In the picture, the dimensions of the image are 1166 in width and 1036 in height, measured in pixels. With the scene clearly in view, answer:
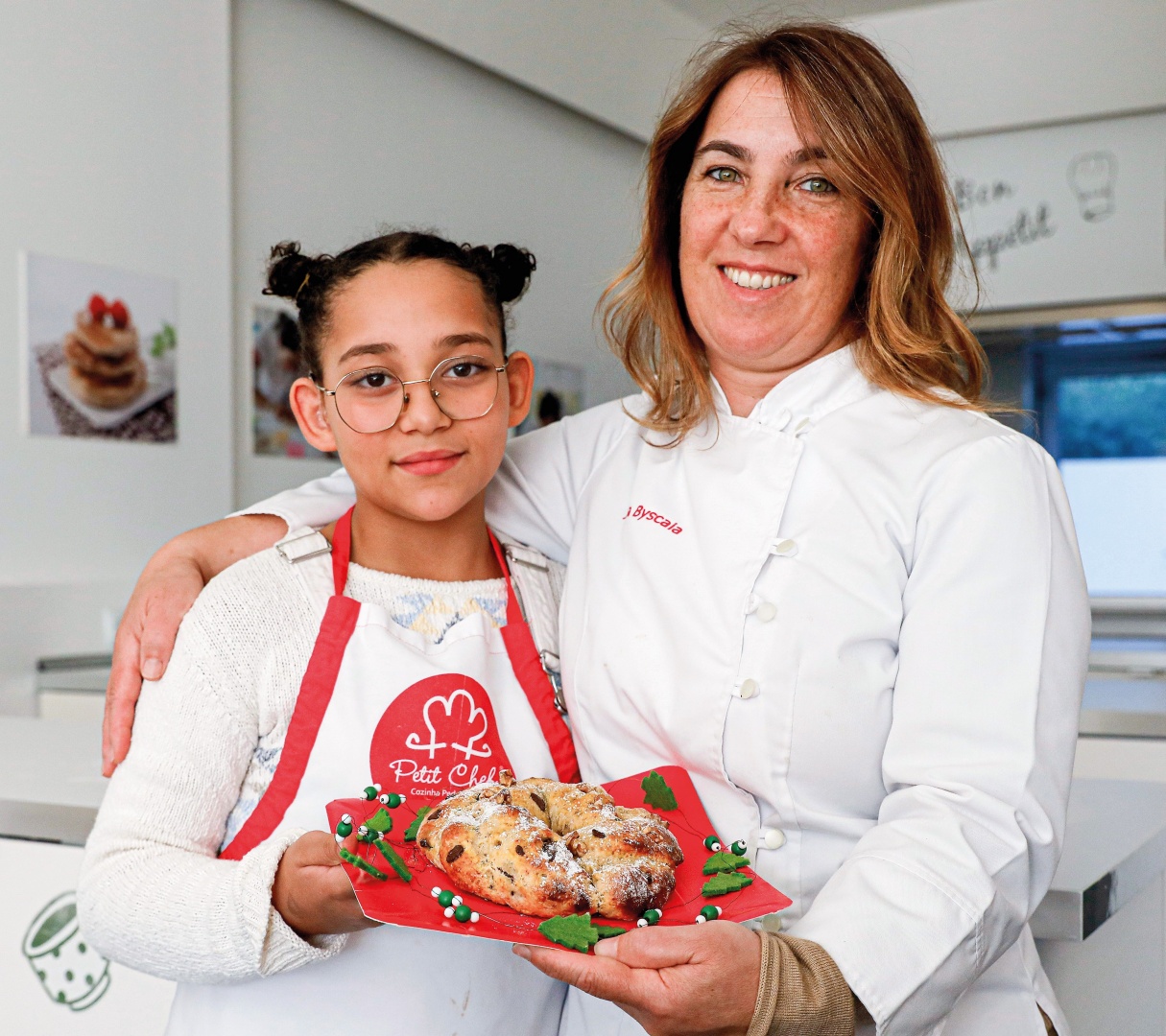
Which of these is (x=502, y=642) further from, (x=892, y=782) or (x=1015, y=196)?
(x=1015, y=196)

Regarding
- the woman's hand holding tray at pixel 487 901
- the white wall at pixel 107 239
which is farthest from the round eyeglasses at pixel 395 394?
the white wall at pixel 107 239

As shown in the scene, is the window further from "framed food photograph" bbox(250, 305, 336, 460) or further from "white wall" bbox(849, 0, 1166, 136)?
"framed food photograph" bbox(250, 305, 336, 460)

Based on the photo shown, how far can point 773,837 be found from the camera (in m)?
0.95

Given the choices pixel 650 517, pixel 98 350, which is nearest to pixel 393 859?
pixel 650 517

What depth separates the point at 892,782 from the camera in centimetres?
89

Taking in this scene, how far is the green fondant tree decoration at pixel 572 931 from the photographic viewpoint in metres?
0.73

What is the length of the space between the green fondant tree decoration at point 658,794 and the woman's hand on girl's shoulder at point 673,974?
0.67ft

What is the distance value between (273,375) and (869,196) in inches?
87.4

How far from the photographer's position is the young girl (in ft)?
2.98

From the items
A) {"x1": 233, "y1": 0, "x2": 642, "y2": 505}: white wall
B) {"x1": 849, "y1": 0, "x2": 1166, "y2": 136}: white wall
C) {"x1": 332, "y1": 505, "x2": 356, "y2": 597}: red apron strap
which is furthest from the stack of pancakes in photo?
{"x1": 849, "y1": 0, "x2": 1166, "y2": 136}: white wall

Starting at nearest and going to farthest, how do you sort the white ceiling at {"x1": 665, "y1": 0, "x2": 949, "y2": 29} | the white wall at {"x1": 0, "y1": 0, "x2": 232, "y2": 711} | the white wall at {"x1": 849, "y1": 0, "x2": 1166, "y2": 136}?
the white wall at {"x1": 0, "y1": 0, "x2": 232, "y2": 711} < the white wall at {"x1": 849, "y1": 0, "x2": 1166, "y2": 136} < the white ceiling at {"x1": 665, "y1": 0, "x2": 949, "y2": 29}

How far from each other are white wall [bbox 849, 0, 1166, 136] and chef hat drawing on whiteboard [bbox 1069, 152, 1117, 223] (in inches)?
5.8

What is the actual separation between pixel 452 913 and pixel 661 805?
24cm

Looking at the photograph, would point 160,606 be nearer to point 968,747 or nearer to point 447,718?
point 447,718
